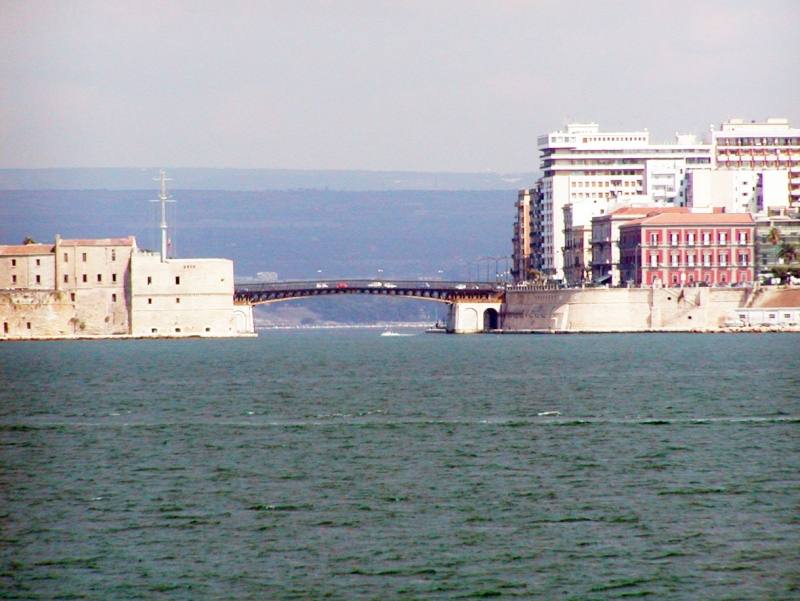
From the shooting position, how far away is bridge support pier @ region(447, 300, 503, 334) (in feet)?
475


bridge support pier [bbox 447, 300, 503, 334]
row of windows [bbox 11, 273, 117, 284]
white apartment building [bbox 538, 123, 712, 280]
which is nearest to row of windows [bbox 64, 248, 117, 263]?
row of windows [bbox 11, 273, 117, 284]

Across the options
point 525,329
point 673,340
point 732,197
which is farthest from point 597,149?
point 673,340

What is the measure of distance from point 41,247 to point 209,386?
59128mm

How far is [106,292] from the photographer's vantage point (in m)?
117

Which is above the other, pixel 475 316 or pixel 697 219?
pixel 697 219

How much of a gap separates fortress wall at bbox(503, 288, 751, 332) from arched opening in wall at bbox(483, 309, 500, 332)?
15.9 metres

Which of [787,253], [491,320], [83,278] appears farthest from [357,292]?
[787,253]

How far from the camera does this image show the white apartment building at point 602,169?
167 m

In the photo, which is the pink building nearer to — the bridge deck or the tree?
the tree

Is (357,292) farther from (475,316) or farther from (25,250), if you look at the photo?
(25,250)

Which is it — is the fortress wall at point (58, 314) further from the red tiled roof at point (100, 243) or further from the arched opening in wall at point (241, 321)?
the arched opening in wall at point (241, 321)

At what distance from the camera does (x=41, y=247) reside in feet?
386

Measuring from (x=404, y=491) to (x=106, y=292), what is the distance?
3499 inches

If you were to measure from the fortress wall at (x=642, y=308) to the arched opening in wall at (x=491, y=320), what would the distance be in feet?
52.1
